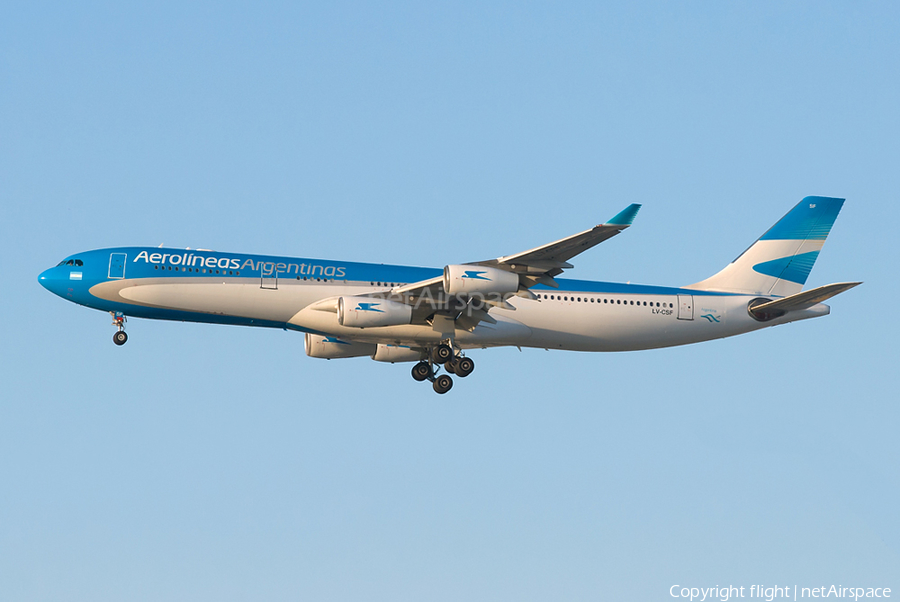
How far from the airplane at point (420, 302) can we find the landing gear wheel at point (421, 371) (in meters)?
0.04

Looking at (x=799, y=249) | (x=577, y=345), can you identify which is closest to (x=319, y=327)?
(x=577, y=345)

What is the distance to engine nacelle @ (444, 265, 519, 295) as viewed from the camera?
1325 inches

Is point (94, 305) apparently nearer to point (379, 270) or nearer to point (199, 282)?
point (199, 282)

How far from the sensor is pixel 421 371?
40594mm

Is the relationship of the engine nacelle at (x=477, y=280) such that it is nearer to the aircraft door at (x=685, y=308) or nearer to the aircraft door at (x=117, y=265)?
the aircraft door at (x=685, y=308)

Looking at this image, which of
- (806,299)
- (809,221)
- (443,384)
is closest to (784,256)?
(809,221)

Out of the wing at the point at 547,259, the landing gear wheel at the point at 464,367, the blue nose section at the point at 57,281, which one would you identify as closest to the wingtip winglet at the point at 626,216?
the wing at the point at 547,259

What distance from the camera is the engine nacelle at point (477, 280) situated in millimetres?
33656

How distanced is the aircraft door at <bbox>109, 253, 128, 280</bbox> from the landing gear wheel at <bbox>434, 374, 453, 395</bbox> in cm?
1232

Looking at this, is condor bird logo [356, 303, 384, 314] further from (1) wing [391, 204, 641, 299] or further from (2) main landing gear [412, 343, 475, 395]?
(2) main landing gear [412, 343, 475, 395]

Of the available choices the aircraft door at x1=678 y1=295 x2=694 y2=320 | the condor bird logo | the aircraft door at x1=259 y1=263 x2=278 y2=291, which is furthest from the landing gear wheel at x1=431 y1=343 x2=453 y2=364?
the aircraft door at x1=678 y1=295 x2=694 y2=320

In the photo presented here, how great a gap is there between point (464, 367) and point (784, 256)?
15.2 metres

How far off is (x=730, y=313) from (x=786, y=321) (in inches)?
88.2

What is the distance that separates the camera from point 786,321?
41344 millimetres
